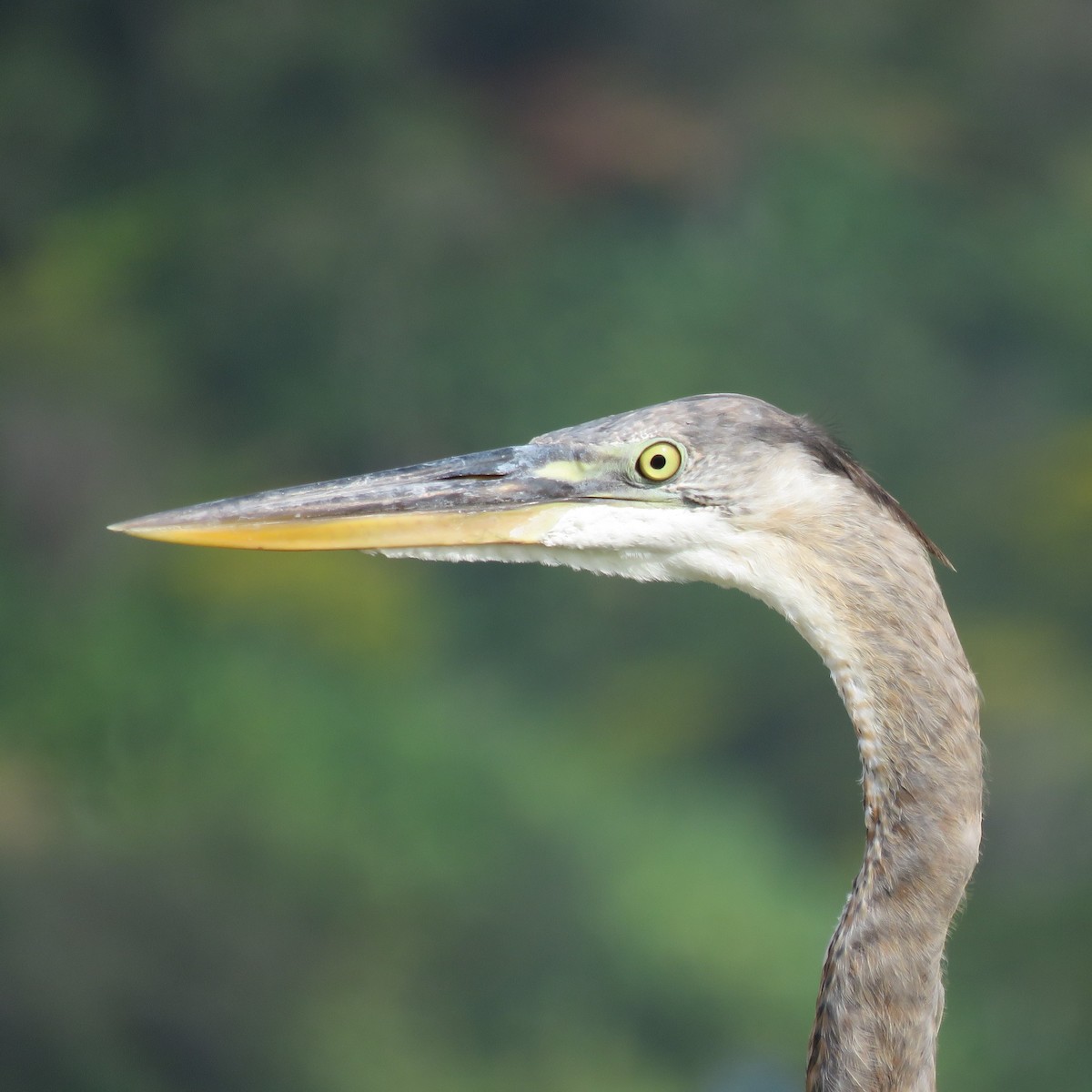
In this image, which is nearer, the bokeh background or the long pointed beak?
the long pointed beak

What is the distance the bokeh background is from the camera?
111 inches

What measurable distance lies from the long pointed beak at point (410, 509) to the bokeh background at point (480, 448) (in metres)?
1.76

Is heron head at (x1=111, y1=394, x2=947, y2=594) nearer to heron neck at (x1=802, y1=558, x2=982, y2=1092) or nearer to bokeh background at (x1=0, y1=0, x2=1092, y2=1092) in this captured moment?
heron neck at (x1=802, y1=558, x2=982, y2=1092)

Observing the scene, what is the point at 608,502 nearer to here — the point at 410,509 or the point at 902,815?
the point at 410,509

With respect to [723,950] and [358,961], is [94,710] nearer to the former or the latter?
[358,961]

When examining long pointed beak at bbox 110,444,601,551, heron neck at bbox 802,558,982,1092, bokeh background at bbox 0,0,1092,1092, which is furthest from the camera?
bokeh background at bbox 0,0,1092,1092

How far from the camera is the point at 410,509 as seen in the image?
111 centimetres

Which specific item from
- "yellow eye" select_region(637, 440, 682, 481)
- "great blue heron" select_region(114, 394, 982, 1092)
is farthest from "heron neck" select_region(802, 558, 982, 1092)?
"yellow eye" select_region(637, 440, 682, 481)

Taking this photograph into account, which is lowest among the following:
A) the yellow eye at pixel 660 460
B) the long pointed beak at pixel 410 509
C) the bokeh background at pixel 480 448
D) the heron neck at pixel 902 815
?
the heron neck at pixel 902 815

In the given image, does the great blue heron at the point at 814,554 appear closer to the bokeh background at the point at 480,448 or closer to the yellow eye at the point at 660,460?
the yellow eye at the point at 660,460

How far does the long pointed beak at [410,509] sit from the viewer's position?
42.7 inches

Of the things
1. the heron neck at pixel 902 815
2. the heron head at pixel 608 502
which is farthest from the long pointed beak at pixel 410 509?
the heron neck at pixel 902 815

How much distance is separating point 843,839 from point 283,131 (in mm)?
2137

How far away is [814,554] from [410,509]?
1.16 feet
